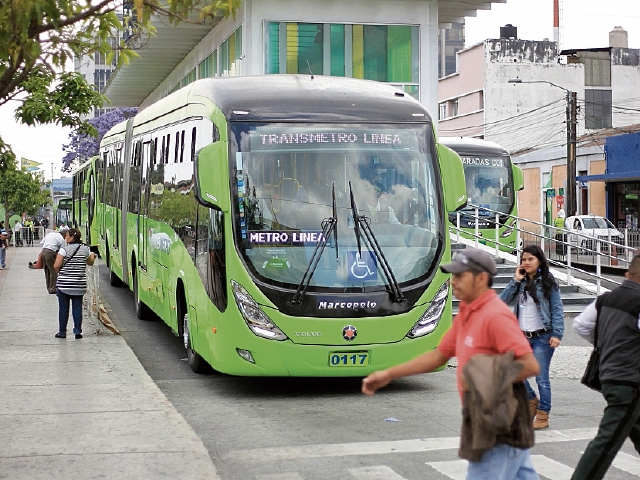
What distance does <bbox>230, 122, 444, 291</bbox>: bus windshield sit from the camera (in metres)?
10.8

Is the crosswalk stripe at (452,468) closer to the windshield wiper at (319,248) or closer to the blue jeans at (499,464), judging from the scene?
the blue jeans at (499,464)

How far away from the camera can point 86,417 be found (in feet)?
30.8

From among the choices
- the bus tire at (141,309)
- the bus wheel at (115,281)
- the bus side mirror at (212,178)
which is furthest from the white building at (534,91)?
the bus side mirror at (212,178)

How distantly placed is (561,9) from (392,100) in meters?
84.6

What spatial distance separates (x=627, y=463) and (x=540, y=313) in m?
1.63

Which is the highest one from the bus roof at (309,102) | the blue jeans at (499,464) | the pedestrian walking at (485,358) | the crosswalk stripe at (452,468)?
the bus roof at (309,102)

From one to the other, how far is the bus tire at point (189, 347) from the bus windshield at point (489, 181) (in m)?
14.6

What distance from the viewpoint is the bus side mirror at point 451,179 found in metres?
11.5

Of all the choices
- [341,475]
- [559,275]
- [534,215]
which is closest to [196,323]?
[341,475]

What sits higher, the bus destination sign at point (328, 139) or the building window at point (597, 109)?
the building window at point (597, 109)

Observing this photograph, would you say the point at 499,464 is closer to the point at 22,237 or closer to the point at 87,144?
the point at 22,237

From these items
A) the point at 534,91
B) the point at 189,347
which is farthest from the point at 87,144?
the point at 189,347

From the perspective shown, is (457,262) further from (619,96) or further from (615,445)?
(619,96)

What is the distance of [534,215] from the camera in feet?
189
